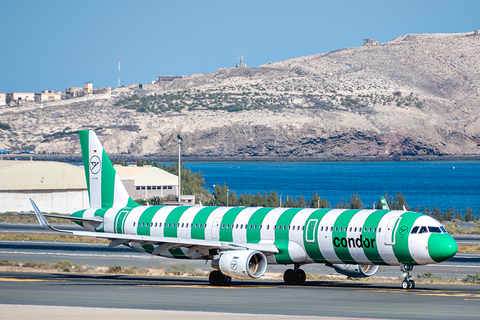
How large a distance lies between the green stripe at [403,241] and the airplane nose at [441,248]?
3.58 ft

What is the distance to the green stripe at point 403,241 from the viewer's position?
33188mm

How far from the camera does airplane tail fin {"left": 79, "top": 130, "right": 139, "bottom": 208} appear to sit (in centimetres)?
4438

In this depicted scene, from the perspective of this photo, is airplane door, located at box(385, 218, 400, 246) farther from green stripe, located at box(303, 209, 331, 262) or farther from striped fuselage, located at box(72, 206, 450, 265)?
green stripe, located at box(303, 209, 331, 262)

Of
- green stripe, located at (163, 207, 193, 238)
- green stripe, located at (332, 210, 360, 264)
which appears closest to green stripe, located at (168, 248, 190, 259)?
green stripe, located at (163, 207, 193, 238)

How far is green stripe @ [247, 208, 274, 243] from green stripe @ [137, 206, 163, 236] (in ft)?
22.4

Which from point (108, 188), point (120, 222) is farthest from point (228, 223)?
point (108, 188)

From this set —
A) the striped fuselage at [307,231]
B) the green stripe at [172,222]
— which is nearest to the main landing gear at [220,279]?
the striped fuselage at [307,231]

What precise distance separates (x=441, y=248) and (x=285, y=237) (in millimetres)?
8006

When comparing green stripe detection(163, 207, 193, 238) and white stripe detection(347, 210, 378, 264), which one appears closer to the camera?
white stripe detection(347, 210, 378, 264)

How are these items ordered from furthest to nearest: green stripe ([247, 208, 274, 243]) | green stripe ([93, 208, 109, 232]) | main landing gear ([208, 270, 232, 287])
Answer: green stripe ([93, 208, 109, 232]) → green stripe ([247, 208, 274, 243]) → main landing gear ([208, 270, 232, 287])

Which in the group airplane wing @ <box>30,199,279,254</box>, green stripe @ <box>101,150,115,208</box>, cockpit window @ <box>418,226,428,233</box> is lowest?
airplane wing @ <box>30,199,279,254</box>

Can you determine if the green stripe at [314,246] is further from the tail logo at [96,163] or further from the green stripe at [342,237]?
the tail logo at [96,163]

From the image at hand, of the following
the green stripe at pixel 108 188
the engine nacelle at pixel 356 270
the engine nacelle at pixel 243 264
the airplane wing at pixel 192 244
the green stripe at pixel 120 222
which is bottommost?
the engine nacelle at pixel 356 270

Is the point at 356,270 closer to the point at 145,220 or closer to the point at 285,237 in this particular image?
the point at 285,237
